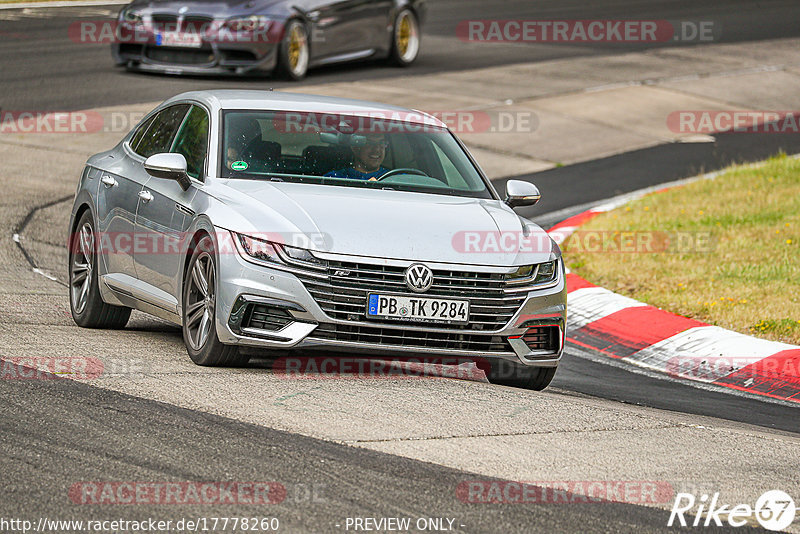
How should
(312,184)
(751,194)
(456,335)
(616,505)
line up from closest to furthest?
(616,505)
(456,335)
(312,184)
(751,194)

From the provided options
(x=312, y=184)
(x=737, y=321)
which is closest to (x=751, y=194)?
(x=737, y=321)

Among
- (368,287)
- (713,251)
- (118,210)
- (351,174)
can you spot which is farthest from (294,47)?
(368,287)

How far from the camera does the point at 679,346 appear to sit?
9.71 metres

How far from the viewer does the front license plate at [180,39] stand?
19719mm

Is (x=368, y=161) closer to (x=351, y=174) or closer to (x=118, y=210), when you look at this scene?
(x=351, y=174)

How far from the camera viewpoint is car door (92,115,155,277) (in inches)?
333

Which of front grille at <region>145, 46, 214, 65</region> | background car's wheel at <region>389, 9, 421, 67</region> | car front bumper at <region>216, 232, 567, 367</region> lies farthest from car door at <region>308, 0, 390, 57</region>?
car front bumper at <region>216, 232, 567, 367</region>

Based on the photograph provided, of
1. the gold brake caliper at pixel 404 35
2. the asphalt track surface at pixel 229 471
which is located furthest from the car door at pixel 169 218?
the gold brake caliper at pixel 404 35

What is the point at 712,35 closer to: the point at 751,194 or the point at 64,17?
the point at 64,17

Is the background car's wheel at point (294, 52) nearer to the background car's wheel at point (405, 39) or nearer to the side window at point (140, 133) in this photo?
the background car's wheel at point (405, 39)

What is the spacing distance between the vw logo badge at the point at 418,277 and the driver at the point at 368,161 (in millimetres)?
1195

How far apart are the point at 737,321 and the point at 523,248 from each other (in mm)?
2928

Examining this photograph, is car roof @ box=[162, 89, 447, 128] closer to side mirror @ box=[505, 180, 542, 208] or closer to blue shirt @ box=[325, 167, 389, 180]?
blue shirt @ box=[325, 167, 389, 180]

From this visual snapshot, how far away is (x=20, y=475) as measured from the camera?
17.1 ft
